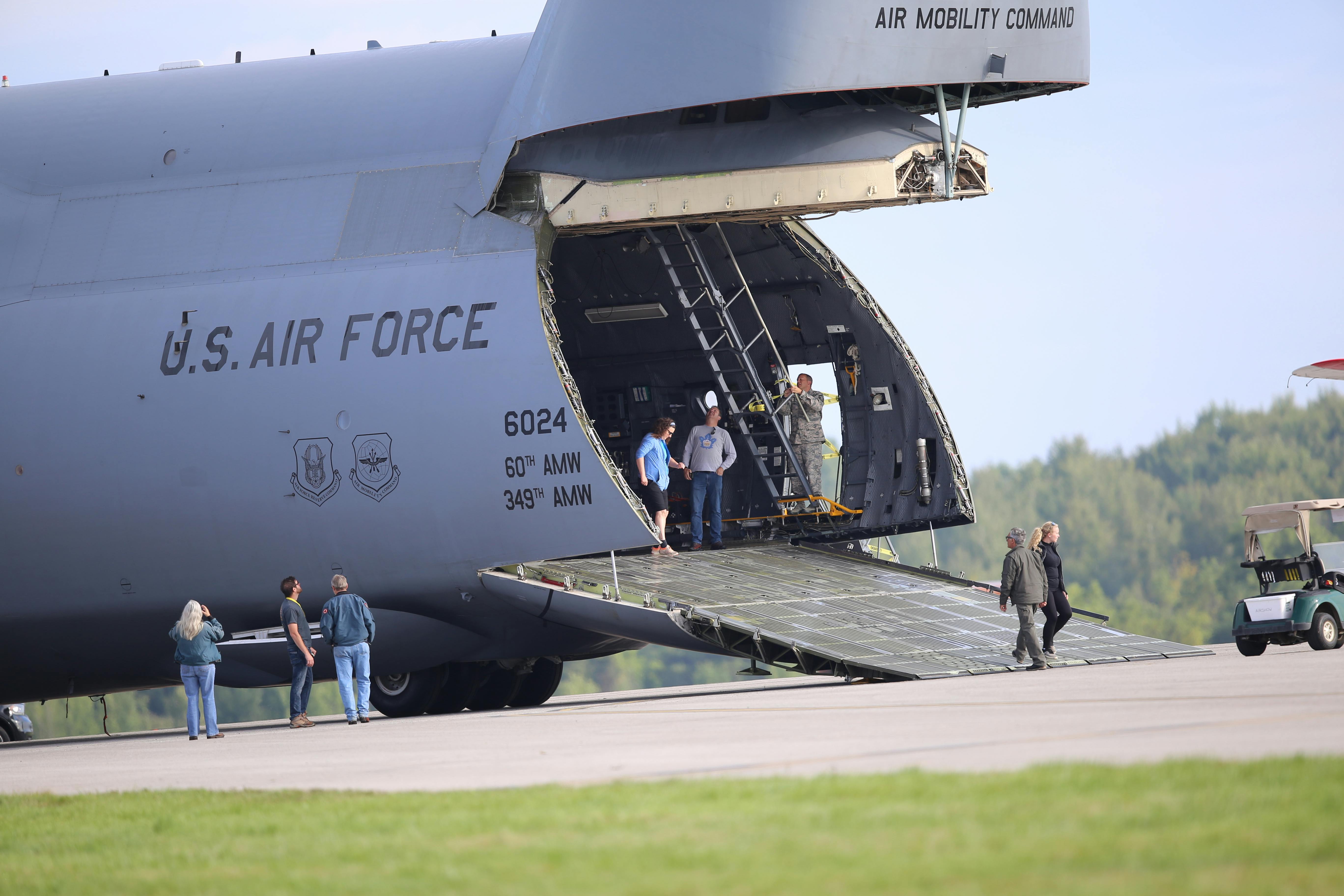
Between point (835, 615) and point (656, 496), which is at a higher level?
point (656, 496)

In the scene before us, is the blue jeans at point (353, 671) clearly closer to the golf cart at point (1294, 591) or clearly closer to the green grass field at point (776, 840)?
the green grass field at point (776, 840)

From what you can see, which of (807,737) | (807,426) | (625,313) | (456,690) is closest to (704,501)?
(807,426)

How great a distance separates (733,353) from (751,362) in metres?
1.07

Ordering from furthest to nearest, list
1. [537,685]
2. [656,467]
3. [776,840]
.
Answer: [537,685]
[656,467]
[776,840]

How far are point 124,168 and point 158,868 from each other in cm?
1543

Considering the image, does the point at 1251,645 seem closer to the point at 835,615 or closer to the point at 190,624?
the point at 835,615

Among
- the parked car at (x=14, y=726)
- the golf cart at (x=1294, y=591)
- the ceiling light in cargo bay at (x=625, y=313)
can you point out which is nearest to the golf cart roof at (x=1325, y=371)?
the golf cart at (x=1294, y=591)

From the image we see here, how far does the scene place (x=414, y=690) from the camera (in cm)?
2123

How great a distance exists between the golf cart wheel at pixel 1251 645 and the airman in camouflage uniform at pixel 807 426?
5.99 metres

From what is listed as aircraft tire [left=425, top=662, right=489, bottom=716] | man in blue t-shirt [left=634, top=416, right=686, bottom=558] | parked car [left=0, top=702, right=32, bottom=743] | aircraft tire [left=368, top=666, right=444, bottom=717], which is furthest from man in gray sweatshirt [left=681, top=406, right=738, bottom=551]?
parked car [left=0, top=702, right=32, bottom=743]

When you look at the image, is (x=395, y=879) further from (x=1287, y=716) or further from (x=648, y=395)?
(x=648, y=395)

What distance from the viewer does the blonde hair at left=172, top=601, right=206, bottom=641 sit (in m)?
17.2

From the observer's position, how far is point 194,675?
57.6 ft

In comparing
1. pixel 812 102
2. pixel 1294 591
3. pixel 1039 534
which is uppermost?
pixel 812 102
